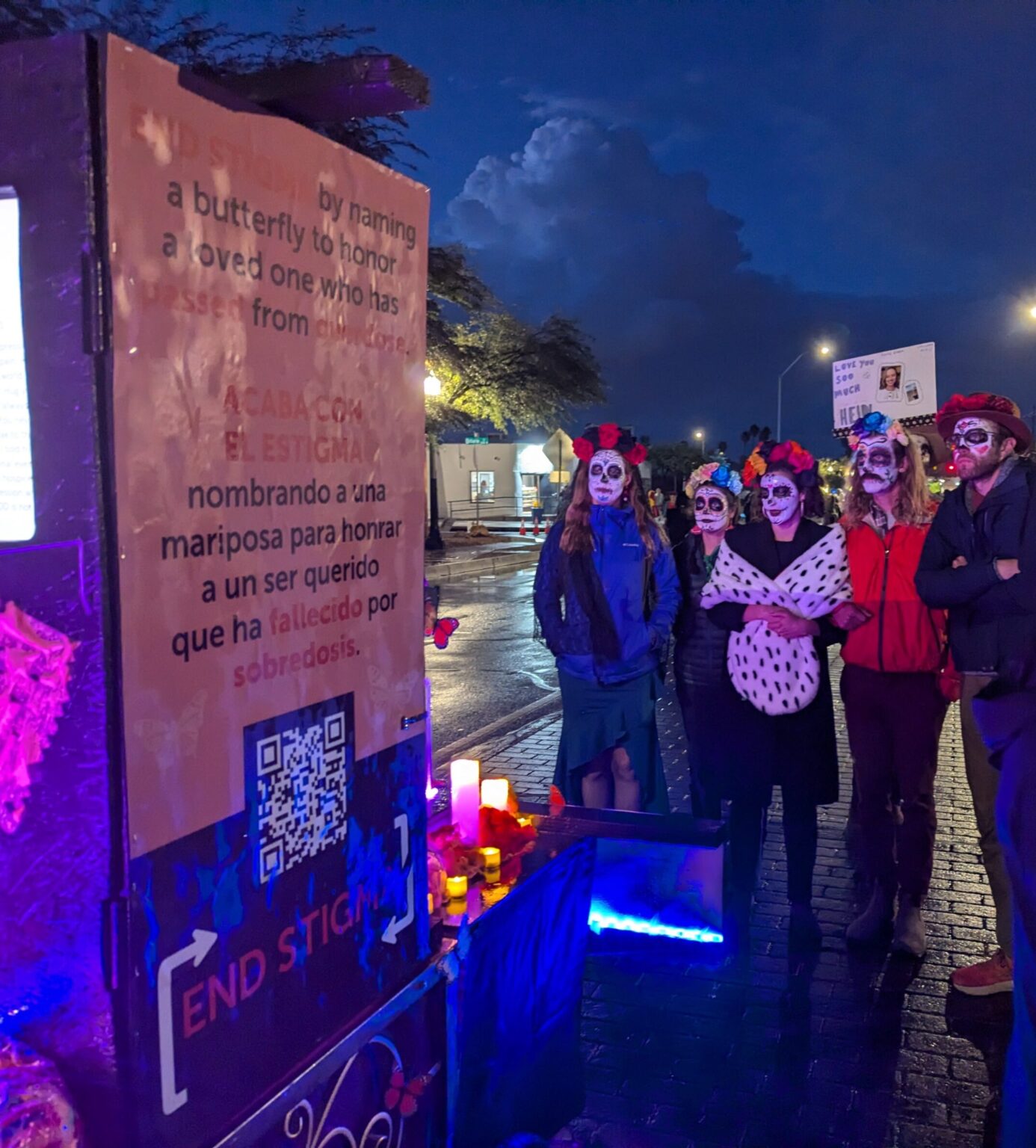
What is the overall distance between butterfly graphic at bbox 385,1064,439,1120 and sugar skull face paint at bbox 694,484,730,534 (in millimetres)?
3328

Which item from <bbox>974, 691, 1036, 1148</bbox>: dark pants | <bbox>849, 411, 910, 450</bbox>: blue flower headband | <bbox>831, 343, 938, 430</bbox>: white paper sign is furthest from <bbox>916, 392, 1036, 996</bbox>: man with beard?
<bbox>831, 343, 938, 430</bbox>: white paper sign

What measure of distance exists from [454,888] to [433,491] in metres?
31.3

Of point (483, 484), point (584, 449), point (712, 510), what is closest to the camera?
point (584, 449)

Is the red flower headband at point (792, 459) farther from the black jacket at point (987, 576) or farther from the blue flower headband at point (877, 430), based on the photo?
the black jacket at point (987, 576)

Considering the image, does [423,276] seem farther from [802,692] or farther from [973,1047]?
[973,1047]

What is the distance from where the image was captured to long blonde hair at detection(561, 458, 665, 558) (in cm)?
484

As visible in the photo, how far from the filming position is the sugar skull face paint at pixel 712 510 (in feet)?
16.8

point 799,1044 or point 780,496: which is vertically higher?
point 780,496

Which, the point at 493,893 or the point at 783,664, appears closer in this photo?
the point at 493,893

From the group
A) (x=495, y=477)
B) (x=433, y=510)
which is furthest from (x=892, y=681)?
(x=495, y=477)

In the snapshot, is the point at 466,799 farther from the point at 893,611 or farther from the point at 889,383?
the point at 889,383

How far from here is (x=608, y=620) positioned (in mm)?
4793

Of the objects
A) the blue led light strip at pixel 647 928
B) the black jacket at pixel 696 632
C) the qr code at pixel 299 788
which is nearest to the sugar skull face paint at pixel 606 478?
the black jacket at pixel 696 632

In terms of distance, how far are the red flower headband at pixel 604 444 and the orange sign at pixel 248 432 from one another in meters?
2.68
